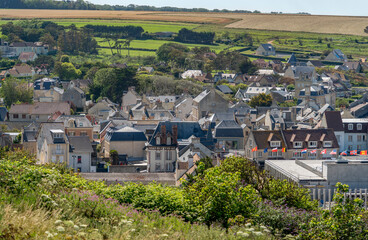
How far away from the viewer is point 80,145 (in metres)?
50.3

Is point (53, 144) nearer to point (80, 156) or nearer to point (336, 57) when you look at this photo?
point (80, 156)

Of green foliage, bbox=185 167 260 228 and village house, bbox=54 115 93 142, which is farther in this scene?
village house, bbox=54 115 93 142

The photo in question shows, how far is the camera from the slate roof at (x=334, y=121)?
57.7m

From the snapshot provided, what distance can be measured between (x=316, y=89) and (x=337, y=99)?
7.05 metres

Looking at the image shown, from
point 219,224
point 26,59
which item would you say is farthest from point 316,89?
point 219,224

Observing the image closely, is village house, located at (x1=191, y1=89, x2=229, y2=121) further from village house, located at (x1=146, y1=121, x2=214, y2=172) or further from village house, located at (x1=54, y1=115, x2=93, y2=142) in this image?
village house, located at (x1=146, y1=121, x2=214, y2=172)

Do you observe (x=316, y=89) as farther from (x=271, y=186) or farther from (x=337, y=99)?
(x=271, y=186)

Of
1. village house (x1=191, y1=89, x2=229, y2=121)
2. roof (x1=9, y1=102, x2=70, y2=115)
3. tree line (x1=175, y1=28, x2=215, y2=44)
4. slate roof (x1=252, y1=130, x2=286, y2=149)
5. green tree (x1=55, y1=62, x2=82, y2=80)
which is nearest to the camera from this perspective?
slate roof (x1=252, y1=130, x2=286, y2=149)

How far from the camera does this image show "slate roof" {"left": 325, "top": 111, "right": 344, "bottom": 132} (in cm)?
5769

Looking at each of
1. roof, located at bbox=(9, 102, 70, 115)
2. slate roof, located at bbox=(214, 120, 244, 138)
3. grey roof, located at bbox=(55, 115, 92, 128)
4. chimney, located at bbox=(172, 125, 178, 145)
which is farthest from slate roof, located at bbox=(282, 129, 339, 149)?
roof, located at bbox=(9, 102, 70, 115)

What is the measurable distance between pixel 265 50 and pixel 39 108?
286 ft

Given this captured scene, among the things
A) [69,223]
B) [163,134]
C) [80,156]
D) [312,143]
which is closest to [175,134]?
[163,134]

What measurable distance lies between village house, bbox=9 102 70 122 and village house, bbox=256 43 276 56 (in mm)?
84231

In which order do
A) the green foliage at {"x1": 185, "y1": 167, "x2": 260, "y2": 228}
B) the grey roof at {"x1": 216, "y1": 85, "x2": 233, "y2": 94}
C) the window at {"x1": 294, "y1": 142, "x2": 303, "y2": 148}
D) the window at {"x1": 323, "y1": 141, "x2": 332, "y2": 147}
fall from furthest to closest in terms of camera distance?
the grey roof at {"x1": 216, "y1": 85, "x2": 233, "y2": 94}, the window at {"x1": 323, "y1": 141, "x2": 332, "y2": 147}, the window at {"x1": 294, "y1": 142, "x2": 303, "y2": 148}, the green foliage at {"x1": 185, "y1": 167, "x2": 260, "y2": 228}
